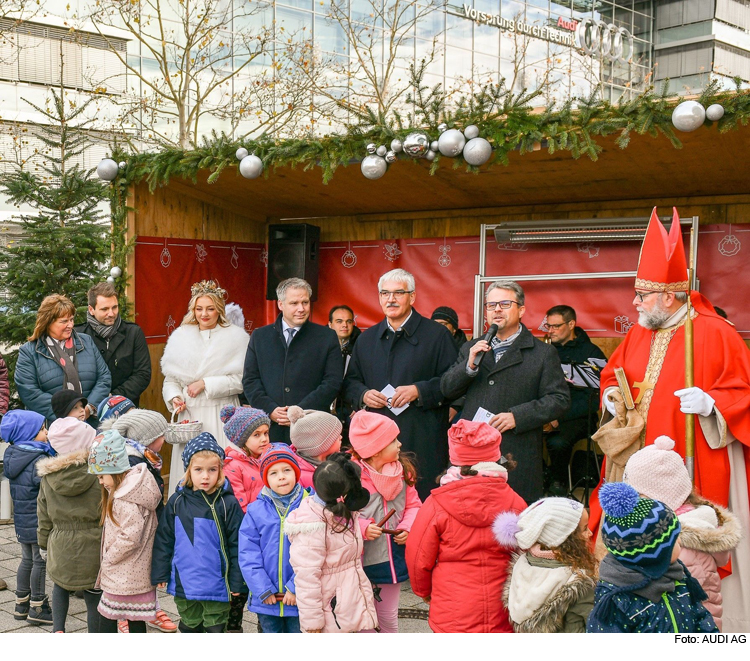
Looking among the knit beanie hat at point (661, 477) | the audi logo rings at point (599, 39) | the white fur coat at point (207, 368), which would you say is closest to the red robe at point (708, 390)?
the knit beanie hat at point (661, 477)

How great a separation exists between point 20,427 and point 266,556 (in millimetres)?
1991

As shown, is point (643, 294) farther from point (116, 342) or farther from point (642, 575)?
point (116, 342)

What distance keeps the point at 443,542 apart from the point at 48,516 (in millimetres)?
1980

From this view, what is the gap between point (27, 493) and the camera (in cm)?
444

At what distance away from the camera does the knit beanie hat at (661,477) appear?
2832 millimetres

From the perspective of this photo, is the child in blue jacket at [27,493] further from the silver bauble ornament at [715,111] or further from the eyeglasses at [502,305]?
the silver bauble ornament at [715,111]

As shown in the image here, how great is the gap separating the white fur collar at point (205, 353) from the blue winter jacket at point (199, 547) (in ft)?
7.36

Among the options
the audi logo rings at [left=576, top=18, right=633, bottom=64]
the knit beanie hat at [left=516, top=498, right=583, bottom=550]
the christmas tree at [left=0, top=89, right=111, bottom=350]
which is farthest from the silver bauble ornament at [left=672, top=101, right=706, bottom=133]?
the audi logo rings at [left=576, top=18, right=633, bottom=64]

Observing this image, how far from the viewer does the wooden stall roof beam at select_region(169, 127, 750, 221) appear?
17.5ft

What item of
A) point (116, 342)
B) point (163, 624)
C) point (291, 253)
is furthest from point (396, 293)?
point (291, 253)

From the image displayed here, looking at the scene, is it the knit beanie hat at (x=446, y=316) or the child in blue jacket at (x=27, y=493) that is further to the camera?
the knit beanie hat at (x=446, y=316)

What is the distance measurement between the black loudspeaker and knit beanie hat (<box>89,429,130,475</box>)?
436 cm

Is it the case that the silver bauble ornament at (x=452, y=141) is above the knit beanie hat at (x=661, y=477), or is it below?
above

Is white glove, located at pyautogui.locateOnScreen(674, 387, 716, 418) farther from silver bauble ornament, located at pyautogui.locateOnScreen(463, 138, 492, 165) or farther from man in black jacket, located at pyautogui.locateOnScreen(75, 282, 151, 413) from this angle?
man in black jacket, located at pyautogui.locateOnScreen(75, 282, 151, 413)
